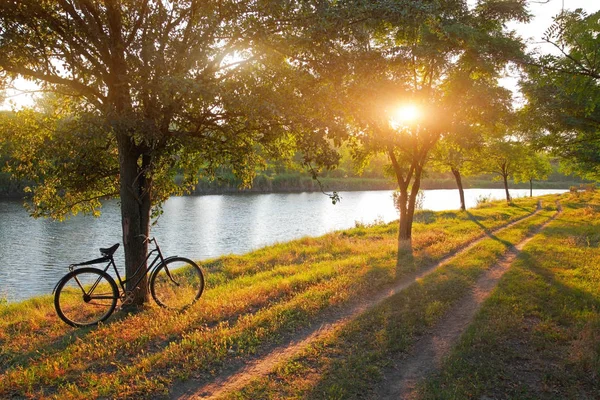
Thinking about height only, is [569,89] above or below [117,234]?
above

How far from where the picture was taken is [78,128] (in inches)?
279

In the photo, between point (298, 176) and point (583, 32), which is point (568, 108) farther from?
point (298, 176)

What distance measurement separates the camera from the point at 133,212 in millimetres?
8500

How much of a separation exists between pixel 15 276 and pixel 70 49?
14.0 m

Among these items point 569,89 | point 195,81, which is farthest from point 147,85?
point 569,89

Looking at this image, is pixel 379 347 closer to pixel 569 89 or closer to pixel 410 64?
pixel 569 89

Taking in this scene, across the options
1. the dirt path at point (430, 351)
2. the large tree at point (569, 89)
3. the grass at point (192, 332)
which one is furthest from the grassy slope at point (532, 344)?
the large tree at point (569, 89)

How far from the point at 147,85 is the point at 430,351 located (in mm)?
6400

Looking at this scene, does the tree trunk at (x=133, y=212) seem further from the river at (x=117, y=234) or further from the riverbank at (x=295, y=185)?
the riverbank at (x=295, y=185)

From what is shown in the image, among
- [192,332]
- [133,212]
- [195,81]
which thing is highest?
[195,81]

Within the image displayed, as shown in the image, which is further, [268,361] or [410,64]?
[410,64]

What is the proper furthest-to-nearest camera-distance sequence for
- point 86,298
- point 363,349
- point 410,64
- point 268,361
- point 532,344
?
point 410,64 → point 86,298 → point 532,344 → point 363,349 → point 268,361

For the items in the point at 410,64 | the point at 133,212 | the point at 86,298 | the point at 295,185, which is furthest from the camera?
the point at 295,185

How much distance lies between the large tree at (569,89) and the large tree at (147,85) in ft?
13.2
